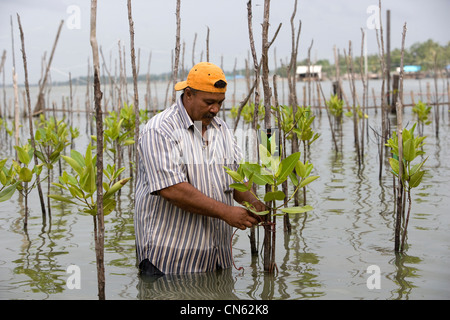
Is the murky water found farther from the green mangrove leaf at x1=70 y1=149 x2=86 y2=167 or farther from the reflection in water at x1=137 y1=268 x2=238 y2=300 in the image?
the green mangrove leaf at x1=70 y1=149 x2=86 y2=167

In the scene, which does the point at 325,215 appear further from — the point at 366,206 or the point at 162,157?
the point at 162,157

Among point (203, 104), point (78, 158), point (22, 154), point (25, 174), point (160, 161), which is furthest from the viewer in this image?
point (22, 154)

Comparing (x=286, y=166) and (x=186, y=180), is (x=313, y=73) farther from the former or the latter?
(x=186, y=180)

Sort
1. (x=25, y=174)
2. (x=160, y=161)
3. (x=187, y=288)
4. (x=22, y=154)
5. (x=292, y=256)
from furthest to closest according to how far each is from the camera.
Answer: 1. (x=22, y=154)
2. (x=25, y=174)
3. (x=292, y=256)
4. (x=187, y=288)
5. (x=160, y=161)

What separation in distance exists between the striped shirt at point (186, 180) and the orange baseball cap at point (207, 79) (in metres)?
0.15

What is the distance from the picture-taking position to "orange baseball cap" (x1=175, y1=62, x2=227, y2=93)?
2.62 meters

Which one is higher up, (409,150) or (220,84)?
(220,84)

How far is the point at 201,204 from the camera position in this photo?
257 centimetres

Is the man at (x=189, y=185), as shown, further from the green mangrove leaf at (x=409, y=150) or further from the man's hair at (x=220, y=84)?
the green mangrove leaf at (x=409, y=150)

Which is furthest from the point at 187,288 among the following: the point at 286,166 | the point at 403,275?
the point at 403,275

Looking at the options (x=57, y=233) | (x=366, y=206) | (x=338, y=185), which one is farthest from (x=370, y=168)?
(x=57, y=233)

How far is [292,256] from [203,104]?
1.40 meters

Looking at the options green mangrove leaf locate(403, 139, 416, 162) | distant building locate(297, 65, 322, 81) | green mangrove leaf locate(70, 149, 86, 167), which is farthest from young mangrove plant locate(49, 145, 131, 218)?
distant building locate(297, 65, 322, 81)

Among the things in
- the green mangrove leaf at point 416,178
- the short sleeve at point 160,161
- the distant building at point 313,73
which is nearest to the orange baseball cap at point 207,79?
the short sleeve at point 160,161
